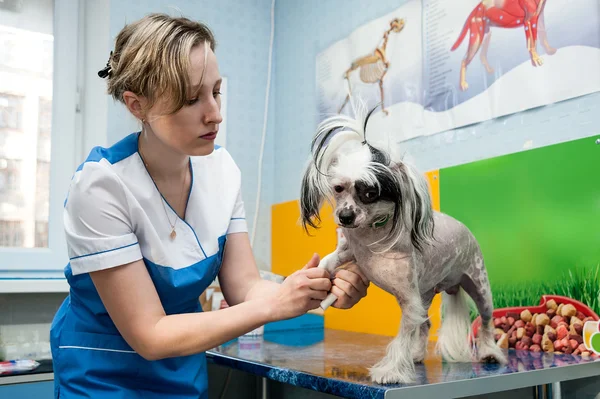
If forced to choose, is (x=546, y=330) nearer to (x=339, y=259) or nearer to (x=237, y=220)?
(x=339, y=259)

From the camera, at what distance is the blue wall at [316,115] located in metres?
1.45

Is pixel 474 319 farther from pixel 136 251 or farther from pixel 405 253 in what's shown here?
pixel 136 251

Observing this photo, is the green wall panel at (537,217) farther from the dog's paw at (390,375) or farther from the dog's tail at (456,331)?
the dog's paw at (390,375)

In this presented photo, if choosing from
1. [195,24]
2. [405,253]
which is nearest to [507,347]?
[405,253]

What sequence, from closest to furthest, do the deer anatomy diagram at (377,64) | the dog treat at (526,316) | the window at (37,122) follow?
the dog treat at (526,316) < the deer anatomy diagram at (377,64) < the window at (37,122)

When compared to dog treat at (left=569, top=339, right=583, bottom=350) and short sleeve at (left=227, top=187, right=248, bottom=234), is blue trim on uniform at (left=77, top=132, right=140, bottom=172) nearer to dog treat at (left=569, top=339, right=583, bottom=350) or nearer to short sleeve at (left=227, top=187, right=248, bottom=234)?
short sleeve at (left=227, top=187, right=248, bottom=234)

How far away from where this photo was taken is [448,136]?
177cm

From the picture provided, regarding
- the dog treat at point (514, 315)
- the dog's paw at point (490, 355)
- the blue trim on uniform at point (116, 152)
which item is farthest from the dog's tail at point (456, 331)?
→ the blue trim on uniform at point (116, 152)

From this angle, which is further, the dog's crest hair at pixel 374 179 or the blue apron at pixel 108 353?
the blue apron at pixel 108 353

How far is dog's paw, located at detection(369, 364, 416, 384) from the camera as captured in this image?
0.95 meters

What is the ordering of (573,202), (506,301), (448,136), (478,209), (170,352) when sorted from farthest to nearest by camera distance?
(448,136), (478,209), (506,301), (573,202), (170,352)

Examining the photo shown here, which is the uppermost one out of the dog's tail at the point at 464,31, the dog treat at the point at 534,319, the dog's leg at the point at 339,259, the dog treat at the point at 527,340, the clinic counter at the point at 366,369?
the dog's tail at the point at 464,31

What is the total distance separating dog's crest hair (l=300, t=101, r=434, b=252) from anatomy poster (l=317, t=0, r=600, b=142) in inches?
2.6

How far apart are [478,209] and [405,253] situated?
678 millimetres
